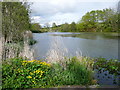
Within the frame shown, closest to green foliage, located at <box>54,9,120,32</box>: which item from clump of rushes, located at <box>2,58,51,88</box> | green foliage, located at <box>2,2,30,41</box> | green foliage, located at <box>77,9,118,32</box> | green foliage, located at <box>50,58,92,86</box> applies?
green foliage, located at <box>77,9,118,32</box>

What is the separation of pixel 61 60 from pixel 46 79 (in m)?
0.59

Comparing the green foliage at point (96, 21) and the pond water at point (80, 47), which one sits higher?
the green foliage at point (96, 21)

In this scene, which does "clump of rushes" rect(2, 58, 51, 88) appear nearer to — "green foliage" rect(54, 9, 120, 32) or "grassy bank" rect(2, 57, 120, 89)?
"grassy bank" rect(2, 57, 120, 89)

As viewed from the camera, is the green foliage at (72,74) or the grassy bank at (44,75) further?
the green foliage at (72,74)

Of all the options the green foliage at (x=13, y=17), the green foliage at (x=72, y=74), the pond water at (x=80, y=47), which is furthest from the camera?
the green foliage at (x=13, y=17)

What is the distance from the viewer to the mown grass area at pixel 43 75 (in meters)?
2.01

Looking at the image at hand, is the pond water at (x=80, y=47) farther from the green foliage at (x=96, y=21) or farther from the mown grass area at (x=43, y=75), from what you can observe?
the green foliage at (x=96, y=21)

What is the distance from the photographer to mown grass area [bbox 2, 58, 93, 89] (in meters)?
2.01

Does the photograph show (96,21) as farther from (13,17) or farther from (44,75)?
(44,75)

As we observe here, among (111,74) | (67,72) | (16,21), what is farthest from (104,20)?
(67,72)

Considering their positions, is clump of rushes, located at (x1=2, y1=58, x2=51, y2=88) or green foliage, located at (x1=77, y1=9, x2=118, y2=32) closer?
clump of rushes, located at (x1=2, y1=58, x2=51, y2=88)

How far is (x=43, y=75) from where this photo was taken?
7.32ft

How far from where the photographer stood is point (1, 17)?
5.96 meters

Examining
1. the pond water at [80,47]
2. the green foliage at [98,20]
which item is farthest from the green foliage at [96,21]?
the pond water at [80,47]
